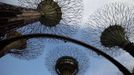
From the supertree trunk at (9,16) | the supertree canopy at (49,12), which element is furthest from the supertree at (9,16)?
the supertree canopy at (49,12)

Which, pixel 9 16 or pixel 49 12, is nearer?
pixel 9 16

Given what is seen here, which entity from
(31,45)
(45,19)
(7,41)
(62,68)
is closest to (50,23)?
(45,19)

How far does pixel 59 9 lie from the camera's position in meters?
27.9

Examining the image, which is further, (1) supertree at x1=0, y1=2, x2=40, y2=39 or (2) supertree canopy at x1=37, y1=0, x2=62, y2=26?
(2) supertree canopy at x1=37, y1=0, x2=62, y2=26


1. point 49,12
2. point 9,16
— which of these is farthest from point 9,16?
point 49,12

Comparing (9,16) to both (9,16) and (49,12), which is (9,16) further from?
(49,12)

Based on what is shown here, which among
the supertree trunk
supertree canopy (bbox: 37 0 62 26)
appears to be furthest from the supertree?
supertree canopy (bbox: 37 0 62 26)

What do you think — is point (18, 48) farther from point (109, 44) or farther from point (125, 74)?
point (125, 74)

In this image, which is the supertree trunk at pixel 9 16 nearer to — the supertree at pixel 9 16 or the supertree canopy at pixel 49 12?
the supertree at pixel 9 16

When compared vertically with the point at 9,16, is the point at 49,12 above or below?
below

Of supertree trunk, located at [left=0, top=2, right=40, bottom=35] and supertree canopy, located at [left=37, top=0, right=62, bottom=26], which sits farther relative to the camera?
supertree canopy, located at [left=37, top=0, right=62, bottom=26]

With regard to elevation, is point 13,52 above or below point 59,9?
below

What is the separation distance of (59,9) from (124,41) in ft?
24.3

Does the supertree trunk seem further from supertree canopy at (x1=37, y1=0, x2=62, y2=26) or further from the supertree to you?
supertree canopy at (x1=37, y1=0, x2=62, y2=26)
